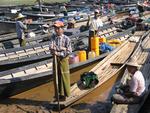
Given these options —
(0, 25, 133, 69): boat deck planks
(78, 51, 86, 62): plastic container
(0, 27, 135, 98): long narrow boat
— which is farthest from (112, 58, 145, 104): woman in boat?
(0, 25, 133, 69): boat deck planks

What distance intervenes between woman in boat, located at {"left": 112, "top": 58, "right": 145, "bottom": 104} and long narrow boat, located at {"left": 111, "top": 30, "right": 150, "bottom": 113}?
129mm

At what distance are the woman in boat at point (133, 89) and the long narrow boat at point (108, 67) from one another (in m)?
1.76

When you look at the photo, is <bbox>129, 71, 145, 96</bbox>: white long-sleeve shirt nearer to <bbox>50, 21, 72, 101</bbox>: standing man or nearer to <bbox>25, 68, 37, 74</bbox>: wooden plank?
<bbox>50, 21, 72, 101</bbox>: standing man

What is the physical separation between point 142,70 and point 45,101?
3.44m

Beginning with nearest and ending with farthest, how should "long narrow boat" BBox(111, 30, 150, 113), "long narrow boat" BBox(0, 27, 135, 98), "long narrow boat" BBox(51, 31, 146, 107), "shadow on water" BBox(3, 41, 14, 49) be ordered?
"long narrow boat" BBox(111, 30, 150, 113), "long narrow boat" BBox(51, 31, 146, 107), "long narrow boat" BBox(0, 27, 135, 98), "shadow on water" BBox(3, 41, 14, 49)

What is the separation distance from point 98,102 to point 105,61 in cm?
284

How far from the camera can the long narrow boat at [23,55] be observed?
12.9 meters

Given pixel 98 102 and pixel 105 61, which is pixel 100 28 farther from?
pixel 98 102

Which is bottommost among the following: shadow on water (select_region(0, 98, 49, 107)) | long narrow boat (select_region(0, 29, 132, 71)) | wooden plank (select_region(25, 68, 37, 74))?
shadow on water (select_region(0, 98, 49, 107))

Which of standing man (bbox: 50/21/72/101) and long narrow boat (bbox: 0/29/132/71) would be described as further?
Result: long narrow boat (bbox: 0/29/132/71)

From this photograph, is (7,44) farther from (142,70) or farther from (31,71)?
(142,70)

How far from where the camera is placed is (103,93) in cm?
1133

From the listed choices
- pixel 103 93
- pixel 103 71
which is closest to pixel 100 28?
pixel 103 71

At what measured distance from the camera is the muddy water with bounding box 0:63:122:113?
32.5ft
